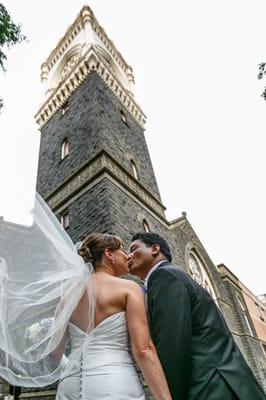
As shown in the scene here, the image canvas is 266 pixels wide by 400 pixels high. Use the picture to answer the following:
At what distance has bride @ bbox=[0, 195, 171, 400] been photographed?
5.10 ft

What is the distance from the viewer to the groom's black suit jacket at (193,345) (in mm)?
1306

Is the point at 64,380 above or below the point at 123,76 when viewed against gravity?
below

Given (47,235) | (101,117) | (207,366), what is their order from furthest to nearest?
(101,117)
(47,235)
(207,366)

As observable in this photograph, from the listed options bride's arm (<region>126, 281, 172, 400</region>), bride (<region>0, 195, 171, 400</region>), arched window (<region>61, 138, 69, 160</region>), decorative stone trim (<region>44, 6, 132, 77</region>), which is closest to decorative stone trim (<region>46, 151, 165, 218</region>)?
arched window (<region>61, 138, 69, 160</region>)

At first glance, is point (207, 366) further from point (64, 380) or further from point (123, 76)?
point (123, 76)

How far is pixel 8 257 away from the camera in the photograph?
7.45 ft

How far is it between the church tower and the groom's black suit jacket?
555 cm

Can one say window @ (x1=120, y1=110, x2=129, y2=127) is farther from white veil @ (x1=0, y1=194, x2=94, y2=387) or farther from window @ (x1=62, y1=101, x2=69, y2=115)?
white veil @ (x1=0, y1=194, x2=94, y2=387)

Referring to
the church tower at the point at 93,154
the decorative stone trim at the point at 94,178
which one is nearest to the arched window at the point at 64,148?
the church tower at the point at 93,154

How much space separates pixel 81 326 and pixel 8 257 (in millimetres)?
916

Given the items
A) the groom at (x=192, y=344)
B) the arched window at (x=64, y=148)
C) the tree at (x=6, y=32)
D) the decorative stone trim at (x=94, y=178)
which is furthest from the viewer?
the arched window at (x=64, y=148)

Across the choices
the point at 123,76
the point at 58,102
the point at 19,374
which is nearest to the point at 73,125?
the point at 58,102

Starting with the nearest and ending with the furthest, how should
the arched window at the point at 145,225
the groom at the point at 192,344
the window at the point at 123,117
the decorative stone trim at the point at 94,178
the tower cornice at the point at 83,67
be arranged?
1. the groom at the point at 192,344
2. the decorative stone trim at the point at 94,178
3. the arched window at the point at 145,225
4. the window at the point at 123,117
5. the tower cornice at the point at 83,67

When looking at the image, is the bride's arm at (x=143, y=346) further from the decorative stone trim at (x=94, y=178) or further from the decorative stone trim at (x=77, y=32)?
the decorative stone trim at (x=77, y=32)
